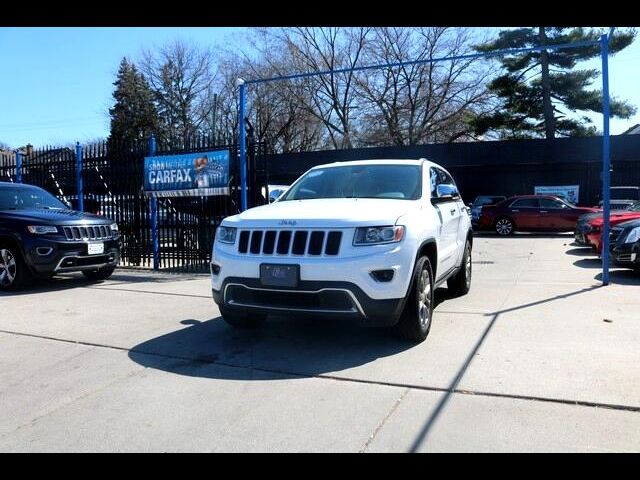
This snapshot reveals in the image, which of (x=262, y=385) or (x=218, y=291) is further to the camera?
(x=218, y=291)

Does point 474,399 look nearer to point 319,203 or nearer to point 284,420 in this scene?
point 284,420

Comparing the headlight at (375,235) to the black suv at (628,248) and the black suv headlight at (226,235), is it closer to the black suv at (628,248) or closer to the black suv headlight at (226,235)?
the black suv headlight at (226,235)

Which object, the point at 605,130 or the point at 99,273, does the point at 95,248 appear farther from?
the point at 605,130

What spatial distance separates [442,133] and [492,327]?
35080 mm

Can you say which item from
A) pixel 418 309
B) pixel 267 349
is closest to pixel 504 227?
pixel 418 309

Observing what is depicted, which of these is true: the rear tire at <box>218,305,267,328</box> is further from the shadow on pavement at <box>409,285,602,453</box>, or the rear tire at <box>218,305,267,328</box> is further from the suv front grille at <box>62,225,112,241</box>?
the suv front grille at <box>62,225,112,241</box>

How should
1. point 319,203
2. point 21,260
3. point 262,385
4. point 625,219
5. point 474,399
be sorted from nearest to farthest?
point 474,399 < point 262,385 < point 319,203 < point 21,260 < point 625,219

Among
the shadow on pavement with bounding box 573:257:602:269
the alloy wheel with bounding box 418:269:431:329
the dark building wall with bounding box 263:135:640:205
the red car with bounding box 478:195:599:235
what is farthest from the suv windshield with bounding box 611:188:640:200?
the alloy wheel with bounding box 418:269:431:329

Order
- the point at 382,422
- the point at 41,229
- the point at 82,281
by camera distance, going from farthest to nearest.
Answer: the point at 82,281 < the point at 41,229 < the point at 382,422

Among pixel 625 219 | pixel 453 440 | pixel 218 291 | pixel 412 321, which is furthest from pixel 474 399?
pixel 625 219

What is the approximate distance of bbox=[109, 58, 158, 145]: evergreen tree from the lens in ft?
157

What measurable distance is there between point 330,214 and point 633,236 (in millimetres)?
6766

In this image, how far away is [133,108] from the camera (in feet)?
160

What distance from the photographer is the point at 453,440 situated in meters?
3.17
